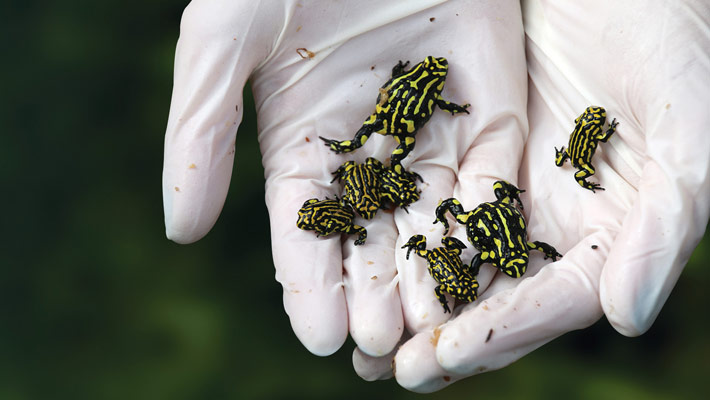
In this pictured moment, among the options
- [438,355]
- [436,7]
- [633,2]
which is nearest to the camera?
[438,355]

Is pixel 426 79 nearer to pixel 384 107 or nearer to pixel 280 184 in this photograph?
pixel 384 107

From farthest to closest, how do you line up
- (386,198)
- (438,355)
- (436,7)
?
(436,7)
(386,198)
(438,355)

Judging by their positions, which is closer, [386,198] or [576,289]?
[576,289]

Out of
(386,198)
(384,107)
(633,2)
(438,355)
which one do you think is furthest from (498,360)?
(633,2)

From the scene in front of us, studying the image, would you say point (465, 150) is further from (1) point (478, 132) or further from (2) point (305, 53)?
(2) point (305, 53)

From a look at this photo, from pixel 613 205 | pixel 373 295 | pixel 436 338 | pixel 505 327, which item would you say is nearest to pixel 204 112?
pixel 373 295

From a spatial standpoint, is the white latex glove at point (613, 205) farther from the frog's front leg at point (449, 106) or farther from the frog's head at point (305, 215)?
the frog's head at point (305, 215)
